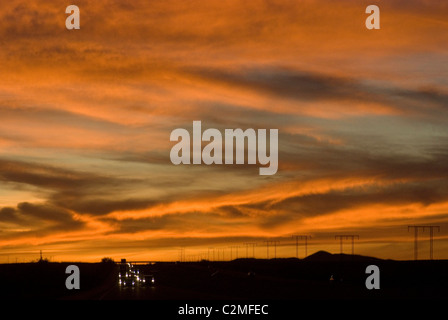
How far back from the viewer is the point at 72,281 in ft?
356
